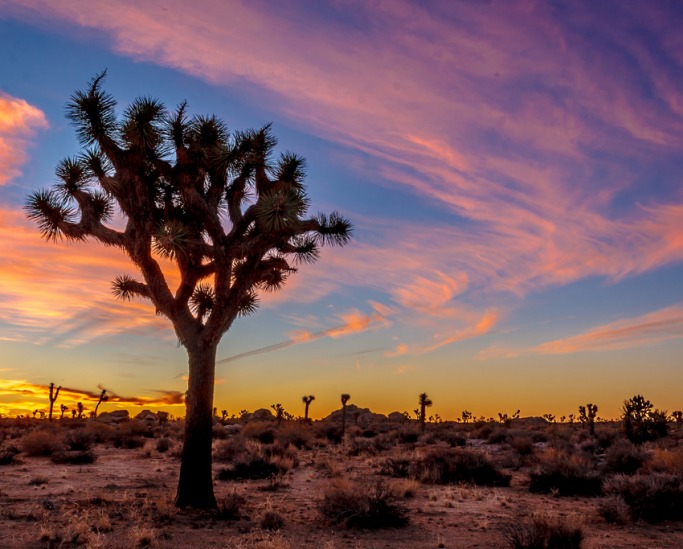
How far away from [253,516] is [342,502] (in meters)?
1.86

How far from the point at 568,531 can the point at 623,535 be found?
2.40 meters

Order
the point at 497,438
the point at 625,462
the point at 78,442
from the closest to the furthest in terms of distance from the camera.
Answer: the point at 625,462
the point at 78,442
the point at 497,438

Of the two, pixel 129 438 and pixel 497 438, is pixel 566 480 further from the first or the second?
pixel 129 438

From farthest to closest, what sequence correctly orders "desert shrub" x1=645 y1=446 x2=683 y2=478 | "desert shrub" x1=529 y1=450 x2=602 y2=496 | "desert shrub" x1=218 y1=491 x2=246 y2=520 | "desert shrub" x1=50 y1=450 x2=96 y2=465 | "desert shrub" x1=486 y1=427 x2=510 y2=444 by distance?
1. "desert shrub" x1=486 y1=427 x2=510 y2=444
2. "desert shrub" x1=50 y1=450 x2=96 y2=465
3. "desert shrub" x1=645 y1=446 x2=683 y2=478
4. "desert shrub" x1=529 y1=450 x2=602 y2=496
5. "desert shrub" x1=218 y1=491 x2=246 y2=520

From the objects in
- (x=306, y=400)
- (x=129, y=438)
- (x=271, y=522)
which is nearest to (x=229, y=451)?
(x=129, y=438)

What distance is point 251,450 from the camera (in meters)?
22.2

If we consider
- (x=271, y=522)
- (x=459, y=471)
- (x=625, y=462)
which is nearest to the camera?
(x=271, y=522)

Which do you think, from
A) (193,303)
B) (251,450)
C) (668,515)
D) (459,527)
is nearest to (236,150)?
(193,303)

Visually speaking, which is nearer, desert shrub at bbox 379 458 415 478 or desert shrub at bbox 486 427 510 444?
desert shrub at bbox 379 458 415 478

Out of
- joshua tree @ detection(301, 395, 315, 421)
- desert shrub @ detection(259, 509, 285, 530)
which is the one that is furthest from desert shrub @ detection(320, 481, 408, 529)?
joshua tree @ detection(301, 395, 315, 421)

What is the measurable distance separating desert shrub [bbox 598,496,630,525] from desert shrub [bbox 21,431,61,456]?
64.8 ft

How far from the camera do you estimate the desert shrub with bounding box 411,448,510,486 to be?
16469 millimetres

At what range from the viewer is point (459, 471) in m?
17.0

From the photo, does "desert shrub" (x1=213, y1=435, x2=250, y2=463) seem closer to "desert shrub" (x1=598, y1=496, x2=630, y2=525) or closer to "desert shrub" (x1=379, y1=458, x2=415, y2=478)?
"desert shrub" (x1=379, y1=458, x2=415, y2=478)
